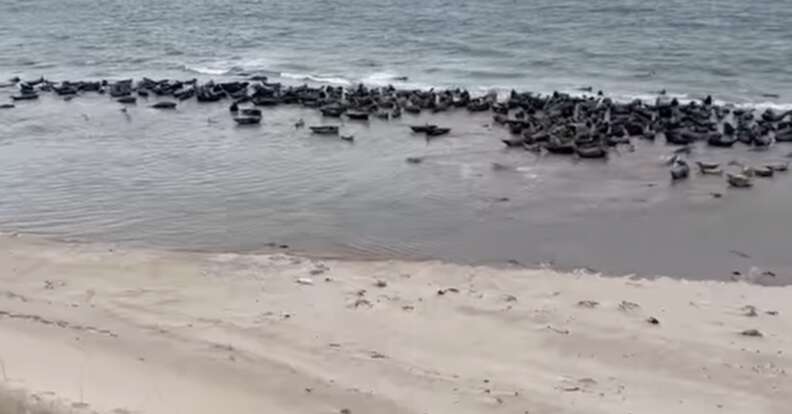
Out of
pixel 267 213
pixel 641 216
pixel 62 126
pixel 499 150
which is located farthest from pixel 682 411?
Result: pixel 62 126

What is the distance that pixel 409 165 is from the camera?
28750mm

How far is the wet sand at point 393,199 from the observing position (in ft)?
72.8

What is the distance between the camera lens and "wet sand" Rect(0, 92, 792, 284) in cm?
2219

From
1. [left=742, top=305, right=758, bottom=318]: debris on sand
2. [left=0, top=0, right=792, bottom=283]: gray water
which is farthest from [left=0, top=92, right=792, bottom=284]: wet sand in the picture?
[left=742, top=305, right=758, bottom=318]: debris on sand

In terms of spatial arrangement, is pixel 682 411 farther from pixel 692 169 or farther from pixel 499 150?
pixel 499 150

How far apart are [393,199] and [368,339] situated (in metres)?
9.53

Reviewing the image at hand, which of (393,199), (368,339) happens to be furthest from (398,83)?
(368,339)

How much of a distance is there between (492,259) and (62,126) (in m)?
19.8

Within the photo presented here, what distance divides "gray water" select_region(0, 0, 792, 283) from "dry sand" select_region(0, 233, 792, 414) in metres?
1.93

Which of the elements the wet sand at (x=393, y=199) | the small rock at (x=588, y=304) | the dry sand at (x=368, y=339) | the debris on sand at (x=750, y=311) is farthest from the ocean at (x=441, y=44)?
the small rock at (x=588, y=304)

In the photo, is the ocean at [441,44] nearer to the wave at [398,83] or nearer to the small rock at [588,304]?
the wave at [398,83]

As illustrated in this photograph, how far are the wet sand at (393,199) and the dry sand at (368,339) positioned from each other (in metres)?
1.67

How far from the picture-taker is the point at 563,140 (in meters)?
29.8

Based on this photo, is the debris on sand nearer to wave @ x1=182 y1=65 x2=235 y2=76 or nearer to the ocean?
the ocean
